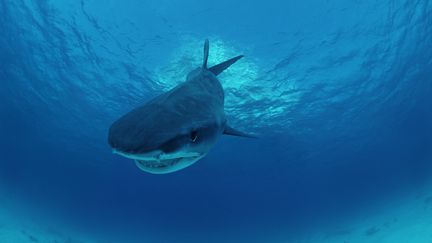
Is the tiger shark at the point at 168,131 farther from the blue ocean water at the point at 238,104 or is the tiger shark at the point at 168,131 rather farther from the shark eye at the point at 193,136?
the blue ocean water at the point at 238,104

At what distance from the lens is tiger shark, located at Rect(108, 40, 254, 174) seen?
7.89ft

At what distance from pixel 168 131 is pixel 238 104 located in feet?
53.0

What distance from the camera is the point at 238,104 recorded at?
18594 millimetres

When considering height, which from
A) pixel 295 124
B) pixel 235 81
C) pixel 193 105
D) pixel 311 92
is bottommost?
pixel 193 105

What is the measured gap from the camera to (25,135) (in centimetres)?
2723

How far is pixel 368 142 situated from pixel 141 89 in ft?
61.5

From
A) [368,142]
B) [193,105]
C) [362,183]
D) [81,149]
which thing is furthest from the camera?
[362,183]

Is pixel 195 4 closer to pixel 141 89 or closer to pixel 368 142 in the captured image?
pixel 141 89

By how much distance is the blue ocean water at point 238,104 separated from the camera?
13.6 m

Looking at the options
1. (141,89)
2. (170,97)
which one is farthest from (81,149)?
(170,97)

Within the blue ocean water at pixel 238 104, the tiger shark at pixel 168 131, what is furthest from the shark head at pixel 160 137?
the blue ocean water at pixel 238 104

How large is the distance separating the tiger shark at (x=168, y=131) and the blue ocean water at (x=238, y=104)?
33.4 ft

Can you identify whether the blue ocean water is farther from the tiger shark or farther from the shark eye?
the shark eye

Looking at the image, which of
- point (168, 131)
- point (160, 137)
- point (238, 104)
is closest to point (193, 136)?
point (168, 131)
